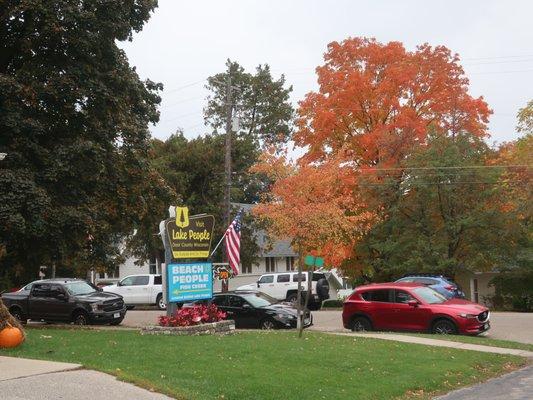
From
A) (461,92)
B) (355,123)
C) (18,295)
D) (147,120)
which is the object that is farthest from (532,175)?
(18,295)

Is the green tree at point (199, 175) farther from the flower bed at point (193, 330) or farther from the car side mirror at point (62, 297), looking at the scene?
the flower bed at point (193, 330)

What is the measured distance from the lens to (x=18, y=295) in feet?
82.3

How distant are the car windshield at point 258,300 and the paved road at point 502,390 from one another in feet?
33.8

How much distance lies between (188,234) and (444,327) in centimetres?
789

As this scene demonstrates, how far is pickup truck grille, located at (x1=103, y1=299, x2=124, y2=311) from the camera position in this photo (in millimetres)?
23859

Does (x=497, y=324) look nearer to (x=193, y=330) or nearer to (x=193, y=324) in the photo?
(x=193, y=324)

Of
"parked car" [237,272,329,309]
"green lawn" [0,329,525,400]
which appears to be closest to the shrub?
"green lawn" [0,329,525,400]

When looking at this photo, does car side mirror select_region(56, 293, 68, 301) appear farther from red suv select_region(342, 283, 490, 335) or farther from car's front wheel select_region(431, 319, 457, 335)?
car's front wheel select_region(431, 319, 457, 335)

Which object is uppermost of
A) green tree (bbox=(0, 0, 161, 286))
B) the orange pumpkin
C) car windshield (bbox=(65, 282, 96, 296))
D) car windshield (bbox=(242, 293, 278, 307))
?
green tree (bbox=(0, 0, 161, 286))

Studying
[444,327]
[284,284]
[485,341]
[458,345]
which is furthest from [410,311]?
[284,284]


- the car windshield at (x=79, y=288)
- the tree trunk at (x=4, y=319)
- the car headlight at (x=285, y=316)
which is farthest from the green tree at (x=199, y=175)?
the tree trunk at (x=4, y=319)

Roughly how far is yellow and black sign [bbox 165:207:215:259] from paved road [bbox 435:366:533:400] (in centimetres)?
871

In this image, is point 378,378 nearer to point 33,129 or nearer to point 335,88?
point 33,129

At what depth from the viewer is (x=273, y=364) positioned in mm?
12070
